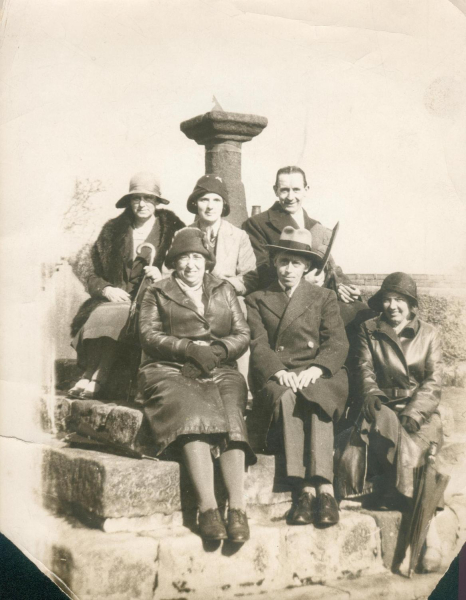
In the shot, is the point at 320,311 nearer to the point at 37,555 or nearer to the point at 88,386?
the point at 88,386

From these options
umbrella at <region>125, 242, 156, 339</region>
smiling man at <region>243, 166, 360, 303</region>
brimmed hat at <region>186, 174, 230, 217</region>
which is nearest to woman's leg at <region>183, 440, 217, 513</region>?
umbrella at <region>125, 242, 156, 339</region>

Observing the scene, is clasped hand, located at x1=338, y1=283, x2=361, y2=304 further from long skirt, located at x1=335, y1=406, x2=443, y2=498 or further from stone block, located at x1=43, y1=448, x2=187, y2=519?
stone block, located at x1=43, y1=448, x2=187, y2=519

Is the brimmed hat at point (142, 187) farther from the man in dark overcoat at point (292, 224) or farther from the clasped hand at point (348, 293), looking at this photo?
the clasped hand at point (348, 293)

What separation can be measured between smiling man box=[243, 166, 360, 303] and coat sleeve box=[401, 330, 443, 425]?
51 centimetres

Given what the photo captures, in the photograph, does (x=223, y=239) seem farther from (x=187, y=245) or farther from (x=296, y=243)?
(x=296, y=243)

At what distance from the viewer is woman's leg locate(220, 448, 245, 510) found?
3.82 m

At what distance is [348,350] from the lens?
430 cm

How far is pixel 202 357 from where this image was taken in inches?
154

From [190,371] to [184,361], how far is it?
0.06 m

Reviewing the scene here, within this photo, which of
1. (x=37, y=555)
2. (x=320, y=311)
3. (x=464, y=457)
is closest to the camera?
(x=37, y=555)

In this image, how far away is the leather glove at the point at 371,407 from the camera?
4246 mm

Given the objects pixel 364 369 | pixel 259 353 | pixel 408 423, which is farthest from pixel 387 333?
pixel 259 353

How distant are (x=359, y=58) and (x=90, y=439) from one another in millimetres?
2455

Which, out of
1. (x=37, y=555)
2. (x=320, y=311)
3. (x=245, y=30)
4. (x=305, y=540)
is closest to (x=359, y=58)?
(x=245, y=30)
